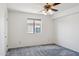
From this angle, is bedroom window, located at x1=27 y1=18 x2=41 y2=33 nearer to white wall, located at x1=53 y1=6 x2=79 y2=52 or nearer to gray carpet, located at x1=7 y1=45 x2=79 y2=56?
white wall, located at x1=53 y1=6 x2=79 y2=52

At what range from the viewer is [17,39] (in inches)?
209

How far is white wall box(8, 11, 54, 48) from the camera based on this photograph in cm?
515

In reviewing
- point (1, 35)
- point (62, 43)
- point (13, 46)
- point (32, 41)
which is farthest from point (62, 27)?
point (1, 35)

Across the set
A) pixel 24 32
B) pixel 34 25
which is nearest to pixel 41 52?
pixel 24 32

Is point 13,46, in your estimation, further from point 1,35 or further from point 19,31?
point 1,35

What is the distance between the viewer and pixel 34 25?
19.5 ft

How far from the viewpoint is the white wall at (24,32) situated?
5.15 metres

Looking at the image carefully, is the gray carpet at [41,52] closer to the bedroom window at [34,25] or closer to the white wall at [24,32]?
the white wall at [24,32]

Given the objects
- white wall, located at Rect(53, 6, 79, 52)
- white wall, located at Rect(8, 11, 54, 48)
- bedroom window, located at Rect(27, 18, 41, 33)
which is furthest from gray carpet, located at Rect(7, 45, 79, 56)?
bedroom window, located at Rect(27, 18, 41, 33)

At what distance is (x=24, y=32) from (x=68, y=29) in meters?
2.19

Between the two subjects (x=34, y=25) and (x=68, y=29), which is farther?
(x=34, y=25)

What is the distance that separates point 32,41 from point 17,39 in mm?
845

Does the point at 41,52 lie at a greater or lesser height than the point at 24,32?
lesser

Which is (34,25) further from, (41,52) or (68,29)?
(41,52)
